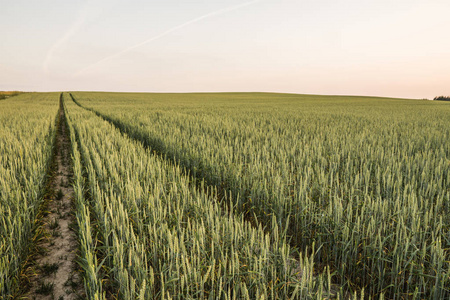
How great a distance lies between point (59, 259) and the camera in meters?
2.73

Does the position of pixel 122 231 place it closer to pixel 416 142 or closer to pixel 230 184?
pixel 230 184

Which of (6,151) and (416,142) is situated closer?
(6,151)

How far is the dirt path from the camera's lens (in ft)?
7.47

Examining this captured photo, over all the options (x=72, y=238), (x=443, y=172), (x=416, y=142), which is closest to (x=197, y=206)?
(x=72, y=238)

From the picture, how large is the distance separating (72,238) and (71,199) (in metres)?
1.38

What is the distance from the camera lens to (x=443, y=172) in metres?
3.95

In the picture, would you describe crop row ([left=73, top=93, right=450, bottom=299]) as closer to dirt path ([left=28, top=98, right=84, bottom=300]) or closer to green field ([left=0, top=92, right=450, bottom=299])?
green field ([left=0, top=92, right=450, bottom=299])

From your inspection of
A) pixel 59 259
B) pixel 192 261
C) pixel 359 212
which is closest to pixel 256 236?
pixel 192 261

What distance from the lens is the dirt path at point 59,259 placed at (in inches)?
89.6

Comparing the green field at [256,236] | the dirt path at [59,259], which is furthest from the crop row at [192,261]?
the dirt path at [59,259]

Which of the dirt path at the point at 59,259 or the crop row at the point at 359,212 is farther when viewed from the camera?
the dirt path at the point at 59,259

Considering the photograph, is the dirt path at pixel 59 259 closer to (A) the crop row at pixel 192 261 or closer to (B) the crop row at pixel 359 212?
(A) the crop row at pixel 192 261

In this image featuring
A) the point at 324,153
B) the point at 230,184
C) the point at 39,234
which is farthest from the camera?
the point at 324,153

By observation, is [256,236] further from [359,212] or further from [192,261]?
[359,212]
